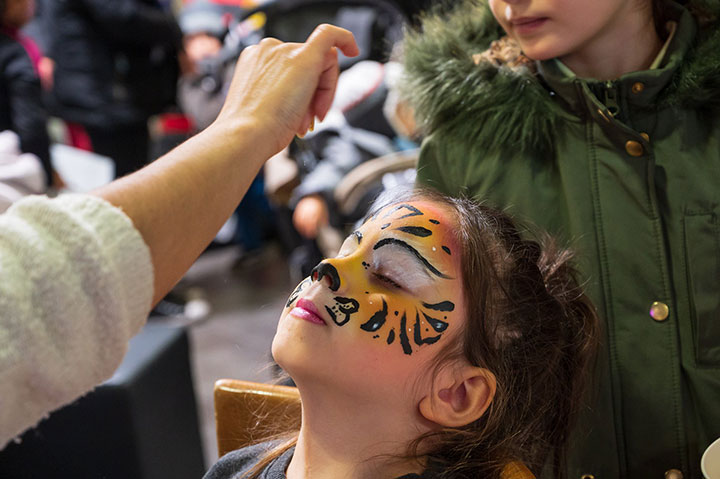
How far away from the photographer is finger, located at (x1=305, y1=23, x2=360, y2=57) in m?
1.03

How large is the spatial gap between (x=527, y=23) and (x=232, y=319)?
2641mm

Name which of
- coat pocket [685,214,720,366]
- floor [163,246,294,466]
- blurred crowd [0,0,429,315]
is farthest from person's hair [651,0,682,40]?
floor [163,246,294,466]

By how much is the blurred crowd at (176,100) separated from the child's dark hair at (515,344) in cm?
130

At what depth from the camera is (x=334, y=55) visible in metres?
1.08

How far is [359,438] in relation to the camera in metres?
0.99

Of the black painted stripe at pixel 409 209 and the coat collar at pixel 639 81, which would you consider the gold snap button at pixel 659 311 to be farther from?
the black painted stripe at pixel 409 209

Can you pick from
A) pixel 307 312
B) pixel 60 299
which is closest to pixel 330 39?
pixel 307 312

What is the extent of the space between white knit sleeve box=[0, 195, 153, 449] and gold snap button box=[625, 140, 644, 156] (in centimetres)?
81

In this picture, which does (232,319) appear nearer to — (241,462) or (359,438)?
(241,462)

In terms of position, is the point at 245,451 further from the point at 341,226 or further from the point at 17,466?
the point at 341,226

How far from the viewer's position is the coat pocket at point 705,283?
3.80 feet

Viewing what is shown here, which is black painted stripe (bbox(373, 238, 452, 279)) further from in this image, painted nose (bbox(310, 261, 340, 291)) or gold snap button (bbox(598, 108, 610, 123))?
gold snap button (bbox(598, 108, 610, 123))

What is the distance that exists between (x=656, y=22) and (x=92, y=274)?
3.31 feet

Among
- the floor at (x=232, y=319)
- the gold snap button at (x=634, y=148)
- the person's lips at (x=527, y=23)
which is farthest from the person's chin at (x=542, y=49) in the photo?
the floor at (x=232, y=319)
